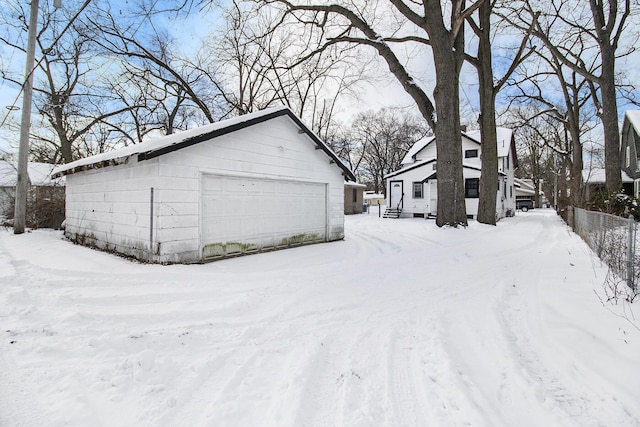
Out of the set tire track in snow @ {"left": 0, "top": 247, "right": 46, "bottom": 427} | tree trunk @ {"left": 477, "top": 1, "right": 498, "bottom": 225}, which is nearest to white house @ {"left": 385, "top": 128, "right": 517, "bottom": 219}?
tree trunk @ {"left": 477, "top": 1, "right": 498, "bottom": 225}

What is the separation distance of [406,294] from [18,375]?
423 cm

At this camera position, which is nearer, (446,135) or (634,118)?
(446,135)

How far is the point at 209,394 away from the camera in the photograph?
227cm

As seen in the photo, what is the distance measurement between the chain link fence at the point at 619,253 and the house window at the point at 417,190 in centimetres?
1487

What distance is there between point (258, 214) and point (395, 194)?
16.9 metres

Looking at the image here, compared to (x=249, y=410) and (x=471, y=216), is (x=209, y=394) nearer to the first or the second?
(x=249, y=410)

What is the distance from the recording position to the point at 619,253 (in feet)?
17.1

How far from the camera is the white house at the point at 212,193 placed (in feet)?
20.1

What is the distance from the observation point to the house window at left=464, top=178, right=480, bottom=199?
20.1m

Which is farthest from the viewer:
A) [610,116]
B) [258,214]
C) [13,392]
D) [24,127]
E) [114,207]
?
[610,116]

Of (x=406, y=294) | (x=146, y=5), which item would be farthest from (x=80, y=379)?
(x=146, y=5)

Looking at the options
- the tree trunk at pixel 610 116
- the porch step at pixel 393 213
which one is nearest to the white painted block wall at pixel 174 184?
the porch step at pixel 393 213

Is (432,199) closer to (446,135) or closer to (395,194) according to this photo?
(395,194)

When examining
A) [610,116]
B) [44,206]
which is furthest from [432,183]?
[44,206]
